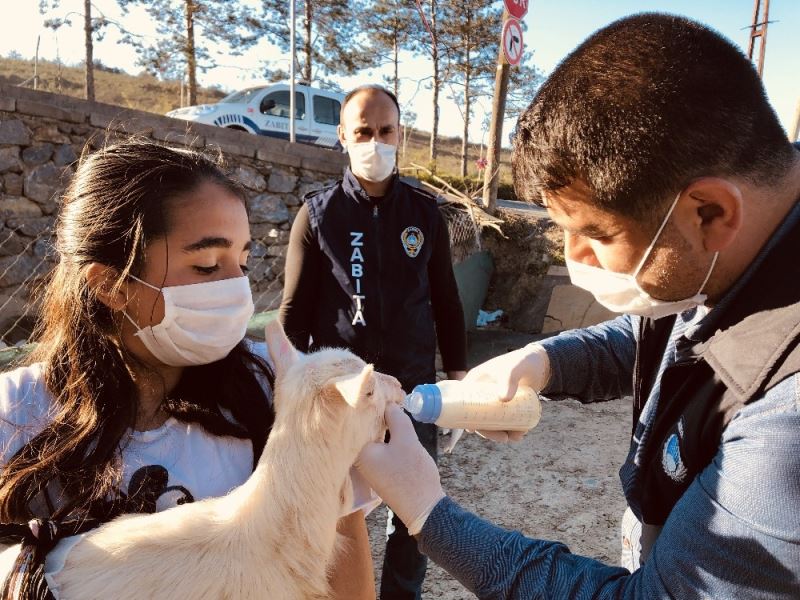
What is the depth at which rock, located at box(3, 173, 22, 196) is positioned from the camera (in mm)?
7324

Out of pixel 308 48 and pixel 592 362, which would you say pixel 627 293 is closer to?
pixel 592 362

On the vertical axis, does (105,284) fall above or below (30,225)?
below

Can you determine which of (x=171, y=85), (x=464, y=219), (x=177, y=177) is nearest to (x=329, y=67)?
(x=464, y=219)

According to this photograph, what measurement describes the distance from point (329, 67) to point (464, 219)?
19288 mm

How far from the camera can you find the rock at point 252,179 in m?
8.41

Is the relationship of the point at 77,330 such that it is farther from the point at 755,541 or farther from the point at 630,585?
the point at 755,541

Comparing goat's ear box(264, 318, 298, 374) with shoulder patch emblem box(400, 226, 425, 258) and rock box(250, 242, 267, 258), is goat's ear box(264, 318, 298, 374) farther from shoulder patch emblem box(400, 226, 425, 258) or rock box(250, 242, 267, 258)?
rock box(250, 242, 267, 258)

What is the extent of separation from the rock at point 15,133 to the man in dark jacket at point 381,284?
609cm

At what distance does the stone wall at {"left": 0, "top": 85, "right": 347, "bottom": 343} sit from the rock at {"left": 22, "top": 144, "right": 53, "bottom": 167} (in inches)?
0.5

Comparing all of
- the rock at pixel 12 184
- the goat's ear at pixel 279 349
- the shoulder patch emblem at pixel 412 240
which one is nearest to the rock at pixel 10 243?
the rock at pixel 12 184

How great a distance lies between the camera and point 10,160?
23.9 ft

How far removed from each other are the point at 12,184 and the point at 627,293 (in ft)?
27.3

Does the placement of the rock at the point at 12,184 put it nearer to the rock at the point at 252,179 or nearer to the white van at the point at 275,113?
the rock at the point at 252,179

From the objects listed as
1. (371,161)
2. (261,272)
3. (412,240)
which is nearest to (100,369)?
(412,240)
